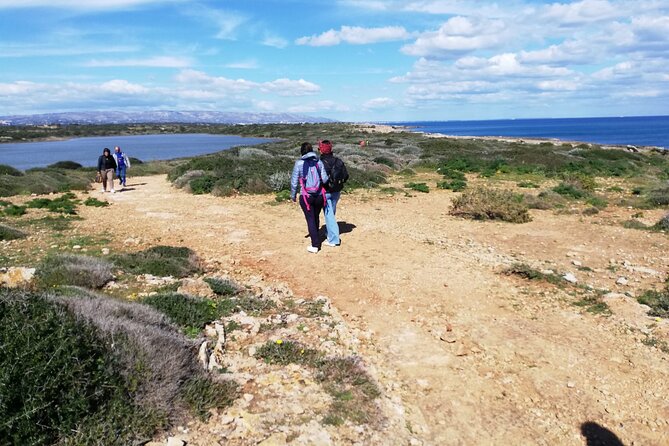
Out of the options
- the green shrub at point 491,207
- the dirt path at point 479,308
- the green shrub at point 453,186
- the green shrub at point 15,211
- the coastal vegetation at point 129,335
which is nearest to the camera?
the coastal vegetation at point 129,335

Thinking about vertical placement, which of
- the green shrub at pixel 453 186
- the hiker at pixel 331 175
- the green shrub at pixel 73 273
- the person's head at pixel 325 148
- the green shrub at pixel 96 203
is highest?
the person's head at pixel 325 148

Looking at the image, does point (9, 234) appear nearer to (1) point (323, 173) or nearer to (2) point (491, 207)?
(1) point (323, 173)

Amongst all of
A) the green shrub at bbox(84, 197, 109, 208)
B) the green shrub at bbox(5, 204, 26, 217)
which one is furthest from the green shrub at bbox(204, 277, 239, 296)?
the green shrub at bbox(84, 197, 109, 208)

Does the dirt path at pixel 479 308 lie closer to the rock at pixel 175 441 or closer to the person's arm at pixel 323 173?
the person's arm at pixel 323 173

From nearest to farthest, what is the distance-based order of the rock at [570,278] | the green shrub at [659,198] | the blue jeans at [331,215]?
the rock at [570,278]
the blue jeans at [331,215]
the green shrub at [659,198]

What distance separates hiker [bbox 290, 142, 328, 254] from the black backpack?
0.29 ft

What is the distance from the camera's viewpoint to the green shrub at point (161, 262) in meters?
7.37

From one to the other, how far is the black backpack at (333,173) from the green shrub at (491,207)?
5048 millimetres

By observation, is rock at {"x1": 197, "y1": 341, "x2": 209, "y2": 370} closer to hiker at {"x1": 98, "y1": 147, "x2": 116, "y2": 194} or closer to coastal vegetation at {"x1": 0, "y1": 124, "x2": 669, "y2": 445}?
coastal vegetation at {"x1": 0, "y1": 124, "x2": 669, "y2": 445}

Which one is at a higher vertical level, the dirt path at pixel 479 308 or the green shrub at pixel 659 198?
the green shrub at pixel 659 198

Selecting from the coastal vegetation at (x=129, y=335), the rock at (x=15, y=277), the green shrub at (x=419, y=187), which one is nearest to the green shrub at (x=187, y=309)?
the coastal vegetation at (x=129, y=335)

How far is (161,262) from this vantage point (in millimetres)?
7594

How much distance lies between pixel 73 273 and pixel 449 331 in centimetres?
486

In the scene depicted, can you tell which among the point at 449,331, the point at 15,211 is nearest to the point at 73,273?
the point at 449,331
